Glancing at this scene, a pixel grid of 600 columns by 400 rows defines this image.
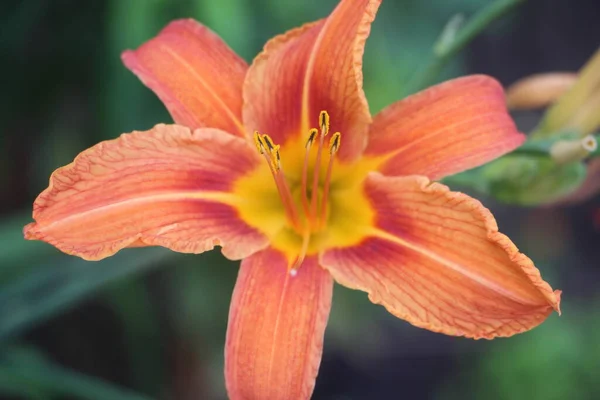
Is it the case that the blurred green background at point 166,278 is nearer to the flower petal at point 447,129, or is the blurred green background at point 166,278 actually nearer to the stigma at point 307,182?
the stigma at point 307,182

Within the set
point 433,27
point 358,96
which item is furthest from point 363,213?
point 433,27

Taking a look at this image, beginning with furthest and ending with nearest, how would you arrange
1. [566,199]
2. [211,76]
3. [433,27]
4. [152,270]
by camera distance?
[152,270] → [433,27] → [566,199] → [211,76]

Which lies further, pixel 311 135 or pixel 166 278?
pixel 166 278

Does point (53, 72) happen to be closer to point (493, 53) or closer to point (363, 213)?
point (363, 213)

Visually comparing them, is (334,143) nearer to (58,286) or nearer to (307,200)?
(307,200)

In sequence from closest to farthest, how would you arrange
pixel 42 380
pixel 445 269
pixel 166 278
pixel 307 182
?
1. pixel 445 269
2. pixel 307 182
3. pixel 42 380
4. pixel 166 278

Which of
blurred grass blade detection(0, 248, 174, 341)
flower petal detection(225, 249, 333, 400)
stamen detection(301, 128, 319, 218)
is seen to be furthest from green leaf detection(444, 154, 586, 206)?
blurred grass blade detection(0, 248, 174, 341)

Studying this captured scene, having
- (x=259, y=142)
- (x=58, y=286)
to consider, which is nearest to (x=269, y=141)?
(x=259, y=142)
